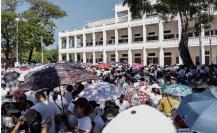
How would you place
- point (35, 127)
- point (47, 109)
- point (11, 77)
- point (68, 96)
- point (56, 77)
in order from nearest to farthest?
point (35, 127), point (47, 109), point (56, 77), point (68, 96), point (11, 77)

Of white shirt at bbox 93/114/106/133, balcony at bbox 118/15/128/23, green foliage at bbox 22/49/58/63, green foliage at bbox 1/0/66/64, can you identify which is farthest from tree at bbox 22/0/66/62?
white shirt at bbox 93/114/106/133

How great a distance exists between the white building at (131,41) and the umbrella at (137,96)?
115 ft

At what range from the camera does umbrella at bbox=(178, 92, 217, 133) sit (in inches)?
204

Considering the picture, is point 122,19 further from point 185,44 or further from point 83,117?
point 83,117

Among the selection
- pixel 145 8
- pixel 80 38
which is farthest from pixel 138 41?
pixel 145 8

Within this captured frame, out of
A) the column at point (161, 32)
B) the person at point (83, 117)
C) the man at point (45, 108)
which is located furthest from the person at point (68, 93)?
the column at point (161, 32)

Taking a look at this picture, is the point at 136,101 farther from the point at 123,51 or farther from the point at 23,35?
the point at 123,51

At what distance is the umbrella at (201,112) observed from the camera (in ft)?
17.0

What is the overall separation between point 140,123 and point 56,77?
6.96 m

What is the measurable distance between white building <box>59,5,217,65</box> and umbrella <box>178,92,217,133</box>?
4061 cm

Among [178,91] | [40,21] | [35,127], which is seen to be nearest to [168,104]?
[178,91]

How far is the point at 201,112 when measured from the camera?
551 centimetres

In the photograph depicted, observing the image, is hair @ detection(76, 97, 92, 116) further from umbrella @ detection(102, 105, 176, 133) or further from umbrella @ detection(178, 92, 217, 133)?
umbrella @ detection(102, 105, 176, 133)

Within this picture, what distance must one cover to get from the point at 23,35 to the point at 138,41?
540 inches
